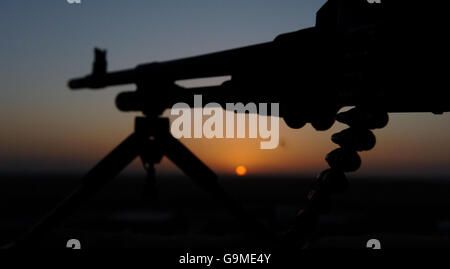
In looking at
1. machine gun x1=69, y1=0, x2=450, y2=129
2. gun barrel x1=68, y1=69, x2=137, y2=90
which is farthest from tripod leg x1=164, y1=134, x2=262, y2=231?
gun barrel x1=68, y1=69, x2=137, y2=90

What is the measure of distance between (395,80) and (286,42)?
21.5 inches

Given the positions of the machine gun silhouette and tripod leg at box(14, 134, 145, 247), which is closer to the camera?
the machine gun silhouette

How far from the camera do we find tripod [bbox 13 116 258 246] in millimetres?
2139

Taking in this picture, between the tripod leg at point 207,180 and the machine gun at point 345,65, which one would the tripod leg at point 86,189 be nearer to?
the tripod leg at point 207,180

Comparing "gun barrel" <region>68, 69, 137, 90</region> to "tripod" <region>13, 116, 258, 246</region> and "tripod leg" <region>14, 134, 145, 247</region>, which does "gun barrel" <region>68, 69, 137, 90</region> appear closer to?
"tripod" <region>13, 116, 258, 246</region>

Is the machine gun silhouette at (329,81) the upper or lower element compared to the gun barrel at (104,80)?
lower

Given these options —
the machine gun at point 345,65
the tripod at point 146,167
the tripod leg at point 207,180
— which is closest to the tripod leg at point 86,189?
the tripod at point 146,167

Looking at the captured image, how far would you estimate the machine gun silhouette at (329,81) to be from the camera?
126 cm

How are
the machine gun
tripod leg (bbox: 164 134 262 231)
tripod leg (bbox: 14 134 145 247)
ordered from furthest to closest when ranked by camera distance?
tripod leg (bbox: 14 134 145 247) < tripod leg (bbox: 164 134 262 231) < the machine gun

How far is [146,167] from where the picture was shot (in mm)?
2320

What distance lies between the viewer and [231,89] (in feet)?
6.47
